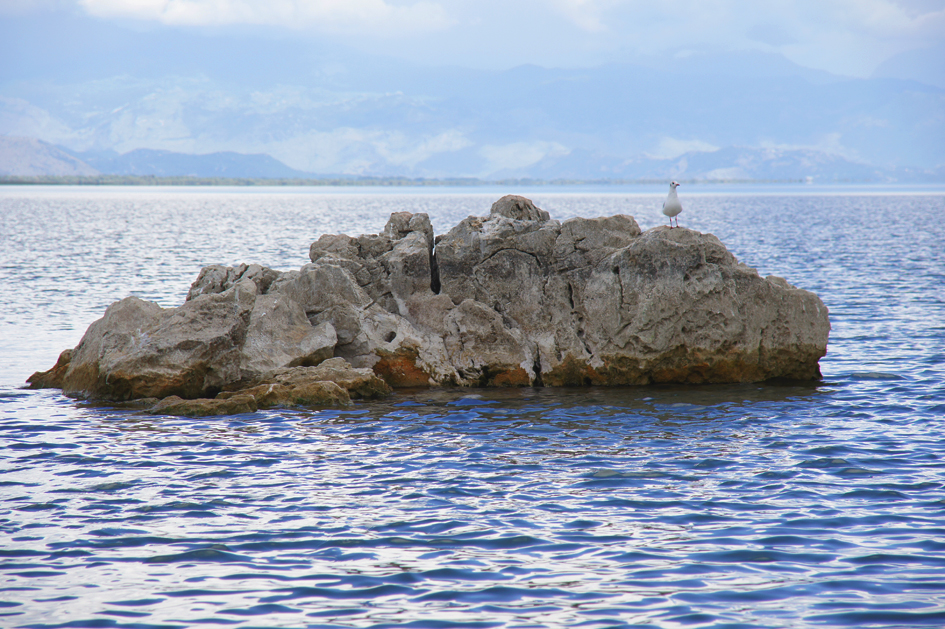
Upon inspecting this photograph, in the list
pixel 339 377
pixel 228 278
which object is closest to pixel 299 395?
pixel 339 377

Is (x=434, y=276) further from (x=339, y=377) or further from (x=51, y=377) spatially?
(x=51, y=377)

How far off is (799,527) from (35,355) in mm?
20645

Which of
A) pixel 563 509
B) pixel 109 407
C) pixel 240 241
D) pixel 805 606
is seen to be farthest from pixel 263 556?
pixel 240 241

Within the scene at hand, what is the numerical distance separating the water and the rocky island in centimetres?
89

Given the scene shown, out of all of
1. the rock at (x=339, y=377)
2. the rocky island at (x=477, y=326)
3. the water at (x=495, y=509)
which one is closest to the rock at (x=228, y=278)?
the rocky island at (x=477, y=326)

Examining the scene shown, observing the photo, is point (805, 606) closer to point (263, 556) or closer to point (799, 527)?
point (799, 527)

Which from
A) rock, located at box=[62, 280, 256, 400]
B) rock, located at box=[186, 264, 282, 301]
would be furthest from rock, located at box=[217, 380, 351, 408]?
rock, located at box=[186, 264, 282, 301]

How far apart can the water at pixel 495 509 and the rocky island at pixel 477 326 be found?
34.9 inches

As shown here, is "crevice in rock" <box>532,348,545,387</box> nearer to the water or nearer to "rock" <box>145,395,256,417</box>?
the water

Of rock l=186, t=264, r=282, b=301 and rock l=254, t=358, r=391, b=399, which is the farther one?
rock l=186, t=264, r=282, b=301

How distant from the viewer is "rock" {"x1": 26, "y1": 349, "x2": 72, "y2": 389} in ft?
65.5

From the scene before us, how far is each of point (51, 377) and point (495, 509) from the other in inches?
531

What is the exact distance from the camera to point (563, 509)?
462 inches

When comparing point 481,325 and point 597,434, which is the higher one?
point 481,325
